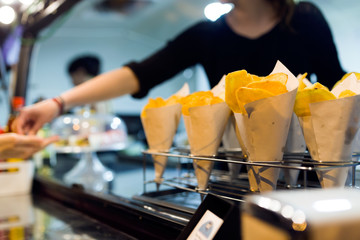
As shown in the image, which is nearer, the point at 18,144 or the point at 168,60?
the point at 18,144

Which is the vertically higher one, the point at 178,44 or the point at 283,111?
the point at 178,44

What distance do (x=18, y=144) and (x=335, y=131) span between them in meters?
1.06

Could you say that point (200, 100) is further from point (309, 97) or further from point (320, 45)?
point (320, 45)

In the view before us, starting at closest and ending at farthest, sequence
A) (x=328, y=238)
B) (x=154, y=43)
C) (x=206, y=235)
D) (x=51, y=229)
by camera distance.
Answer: (x=328, y=238) < (x=206, y=235) < (x=51, y=229) < (x=154, y=43)

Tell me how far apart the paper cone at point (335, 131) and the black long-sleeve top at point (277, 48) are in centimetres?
32

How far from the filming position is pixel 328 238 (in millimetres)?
262

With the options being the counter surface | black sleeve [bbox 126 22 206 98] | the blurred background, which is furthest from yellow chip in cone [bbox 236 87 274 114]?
the blurred background

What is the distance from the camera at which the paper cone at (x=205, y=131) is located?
73 centimetres

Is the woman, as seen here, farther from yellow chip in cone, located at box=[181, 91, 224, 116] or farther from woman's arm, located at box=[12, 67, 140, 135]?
yellow chip in cone, located at box=[181, 91, 224, 116]

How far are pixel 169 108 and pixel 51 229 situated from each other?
1.77ft

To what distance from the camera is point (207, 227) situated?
0.56 meters

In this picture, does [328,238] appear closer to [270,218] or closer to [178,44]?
[270,218]

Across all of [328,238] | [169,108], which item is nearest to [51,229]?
[169,108]

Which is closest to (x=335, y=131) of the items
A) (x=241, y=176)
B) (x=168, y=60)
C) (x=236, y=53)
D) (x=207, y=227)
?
(x=207, y=227)
